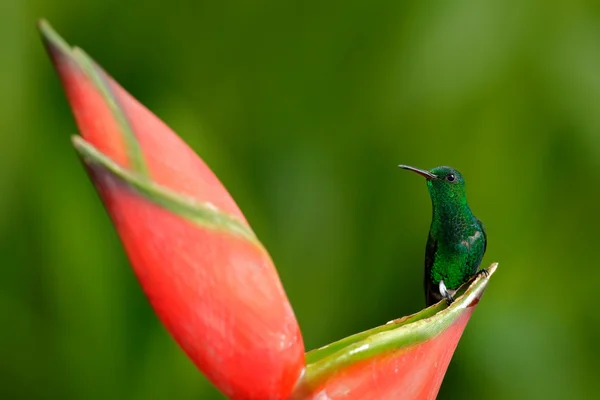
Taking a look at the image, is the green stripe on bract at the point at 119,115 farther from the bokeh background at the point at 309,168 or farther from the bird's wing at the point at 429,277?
the bokeh background at the point at 309,168

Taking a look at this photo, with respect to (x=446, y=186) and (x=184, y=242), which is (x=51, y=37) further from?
(x=446, y=186)

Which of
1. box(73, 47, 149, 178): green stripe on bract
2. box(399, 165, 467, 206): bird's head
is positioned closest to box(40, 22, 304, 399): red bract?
box(73, 47, 149, 178): green stripe on bract

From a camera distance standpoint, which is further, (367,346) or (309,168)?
(309,168)

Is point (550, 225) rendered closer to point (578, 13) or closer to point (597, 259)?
point (597, 259)

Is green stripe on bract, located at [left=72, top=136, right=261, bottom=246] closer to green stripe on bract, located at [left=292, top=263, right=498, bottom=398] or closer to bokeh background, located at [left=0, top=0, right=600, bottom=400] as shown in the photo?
green stripe on bract, located at [left=292, top=263, right=498, bottom=398]

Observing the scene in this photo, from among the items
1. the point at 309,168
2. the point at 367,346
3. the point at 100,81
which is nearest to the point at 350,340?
the point at 367,346
